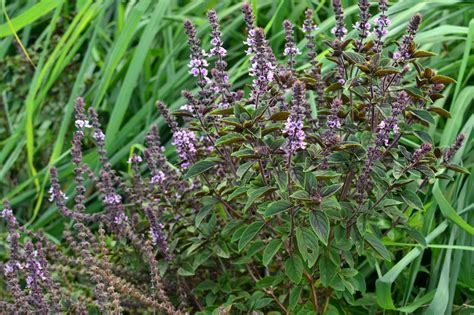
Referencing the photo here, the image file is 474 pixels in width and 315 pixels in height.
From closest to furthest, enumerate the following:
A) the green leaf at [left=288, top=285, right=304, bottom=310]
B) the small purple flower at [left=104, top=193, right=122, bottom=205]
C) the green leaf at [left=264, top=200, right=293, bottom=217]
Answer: the green leaf at [left=264, top=200, right=293, bottom=217], the green leaf at [left=288, top=285, right=304, bottom=310], the small purple flower at [left=104, top=193, right=122, bottom=205]

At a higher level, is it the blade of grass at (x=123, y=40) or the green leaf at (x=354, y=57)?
the blade of grass at (x=123, y=40)

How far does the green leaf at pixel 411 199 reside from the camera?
2.05 metres

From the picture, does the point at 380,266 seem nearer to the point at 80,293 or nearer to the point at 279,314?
the point at 279,314

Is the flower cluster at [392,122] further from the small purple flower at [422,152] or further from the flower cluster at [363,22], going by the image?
the flower cluster at [363,22]

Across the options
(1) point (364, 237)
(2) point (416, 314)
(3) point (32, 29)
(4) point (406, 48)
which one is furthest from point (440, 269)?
(3) point (32, 29)

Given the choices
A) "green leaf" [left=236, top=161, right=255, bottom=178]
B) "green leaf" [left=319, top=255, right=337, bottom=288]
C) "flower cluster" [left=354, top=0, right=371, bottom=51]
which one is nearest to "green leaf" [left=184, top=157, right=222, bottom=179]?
"green leaf" [left=236, top=161, right=255, bottom=178]

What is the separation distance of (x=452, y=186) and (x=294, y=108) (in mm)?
1071

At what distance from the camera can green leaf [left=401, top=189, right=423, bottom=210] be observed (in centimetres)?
205

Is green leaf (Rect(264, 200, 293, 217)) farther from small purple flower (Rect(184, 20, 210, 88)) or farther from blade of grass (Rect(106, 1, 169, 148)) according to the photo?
blade of grass (Rect(106, 1, 169, 148))

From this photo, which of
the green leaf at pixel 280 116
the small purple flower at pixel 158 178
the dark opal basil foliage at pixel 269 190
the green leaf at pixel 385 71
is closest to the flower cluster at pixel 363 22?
the dark opal basil foliage at pixel 269 190

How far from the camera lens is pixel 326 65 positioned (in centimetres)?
282

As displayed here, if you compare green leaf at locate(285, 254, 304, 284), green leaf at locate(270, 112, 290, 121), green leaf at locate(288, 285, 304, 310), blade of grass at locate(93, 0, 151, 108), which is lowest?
green leaf at locate(288, 285, 304, 310)

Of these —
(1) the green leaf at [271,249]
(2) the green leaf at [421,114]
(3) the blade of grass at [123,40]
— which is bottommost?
(1) the green leaf at [271,249]

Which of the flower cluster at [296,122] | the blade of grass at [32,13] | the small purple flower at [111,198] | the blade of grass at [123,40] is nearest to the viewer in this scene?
the flower cluster at [296,122]
